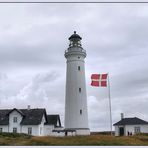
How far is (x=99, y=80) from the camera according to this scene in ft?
131

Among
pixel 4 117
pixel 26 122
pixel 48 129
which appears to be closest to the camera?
pixel 26 122

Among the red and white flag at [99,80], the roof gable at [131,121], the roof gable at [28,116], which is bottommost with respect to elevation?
the roof gable at [131,121]

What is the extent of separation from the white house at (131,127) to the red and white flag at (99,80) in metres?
15.8

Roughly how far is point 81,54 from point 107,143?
60.8 ft

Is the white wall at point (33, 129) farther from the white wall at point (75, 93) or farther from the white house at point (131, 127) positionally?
the white house at point (131, 127)

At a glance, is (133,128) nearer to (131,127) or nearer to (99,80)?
(131,127)

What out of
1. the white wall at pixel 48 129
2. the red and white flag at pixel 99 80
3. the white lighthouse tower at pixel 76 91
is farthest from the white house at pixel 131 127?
the red and white flag at pixel 99 80

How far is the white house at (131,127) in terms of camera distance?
2116 inches

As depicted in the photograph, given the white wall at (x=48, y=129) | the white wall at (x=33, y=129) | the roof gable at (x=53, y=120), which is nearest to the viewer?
the white wall at (x=33, y=129)

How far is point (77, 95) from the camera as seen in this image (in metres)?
46.5

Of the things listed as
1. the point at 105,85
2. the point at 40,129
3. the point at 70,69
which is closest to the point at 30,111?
the point at 40,129

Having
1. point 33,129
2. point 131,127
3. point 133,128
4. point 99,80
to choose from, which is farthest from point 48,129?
point 99,80

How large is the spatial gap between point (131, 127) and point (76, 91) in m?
12.2

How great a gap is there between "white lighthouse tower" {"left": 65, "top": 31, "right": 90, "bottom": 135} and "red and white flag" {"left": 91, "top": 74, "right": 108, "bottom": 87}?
695 centimetres
